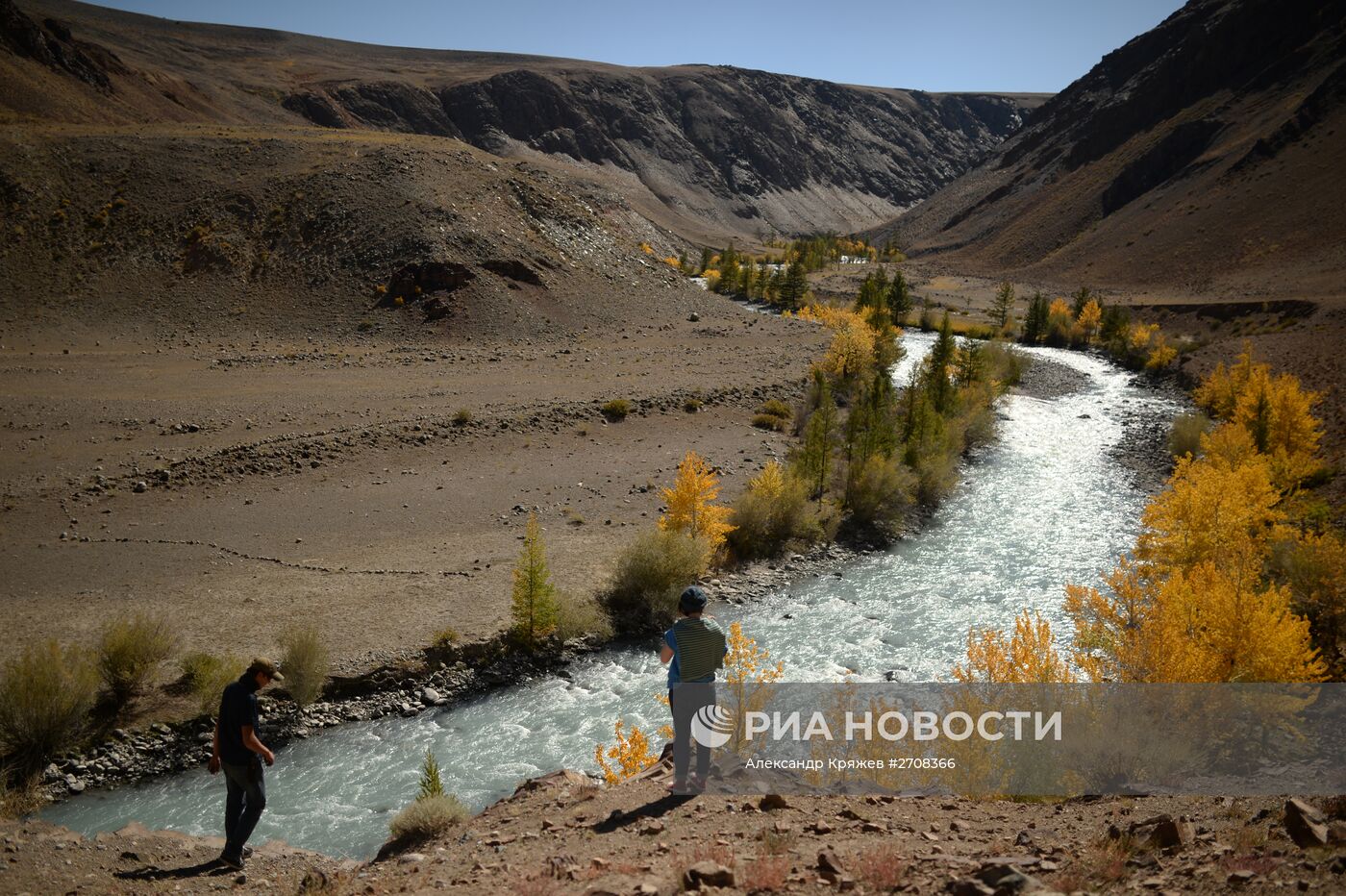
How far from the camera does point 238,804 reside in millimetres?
9617

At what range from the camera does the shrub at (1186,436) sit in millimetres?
34281

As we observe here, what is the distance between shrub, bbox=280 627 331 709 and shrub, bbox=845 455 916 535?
62.8 feet

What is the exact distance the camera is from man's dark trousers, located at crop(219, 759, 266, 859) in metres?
9.41

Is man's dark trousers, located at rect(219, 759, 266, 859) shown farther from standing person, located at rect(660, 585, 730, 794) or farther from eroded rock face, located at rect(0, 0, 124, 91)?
eroded rock face, located at rect(0, 0, 124, 91)

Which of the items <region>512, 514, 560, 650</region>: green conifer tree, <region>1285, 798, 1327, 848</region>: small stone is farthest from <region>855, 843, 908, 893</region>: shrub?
<region>512, 514, 560, 650</region>: green conifer tree

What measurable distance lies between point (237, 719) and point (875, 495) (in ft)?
78.8

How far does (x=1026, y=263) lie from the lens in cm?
12550

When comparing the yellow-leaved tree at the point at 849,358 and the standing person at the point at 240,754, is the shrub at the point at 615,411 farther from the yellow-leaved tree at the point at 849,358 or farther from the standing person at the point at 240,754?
the standing person at the point at 240,754

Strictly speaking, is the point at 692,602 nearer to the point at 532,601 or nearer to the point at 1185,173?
the point at 532,601


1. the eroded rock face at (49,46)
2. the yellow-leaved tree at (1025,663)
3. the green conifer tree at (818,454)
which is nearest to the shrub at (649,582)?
the green conifer tree at (818,454)

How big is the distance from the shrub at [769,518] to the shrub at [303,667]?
13324 mm

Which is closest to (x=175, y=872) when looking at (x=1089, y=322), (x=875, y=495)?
(x=875, y=495)

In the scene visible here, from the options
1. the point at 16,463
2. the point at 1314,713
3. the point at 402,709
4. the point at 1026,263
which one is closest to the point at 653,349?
the point at 16,463

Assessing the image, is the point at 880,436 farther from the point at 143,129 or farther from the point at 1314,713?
the point at 143,129
